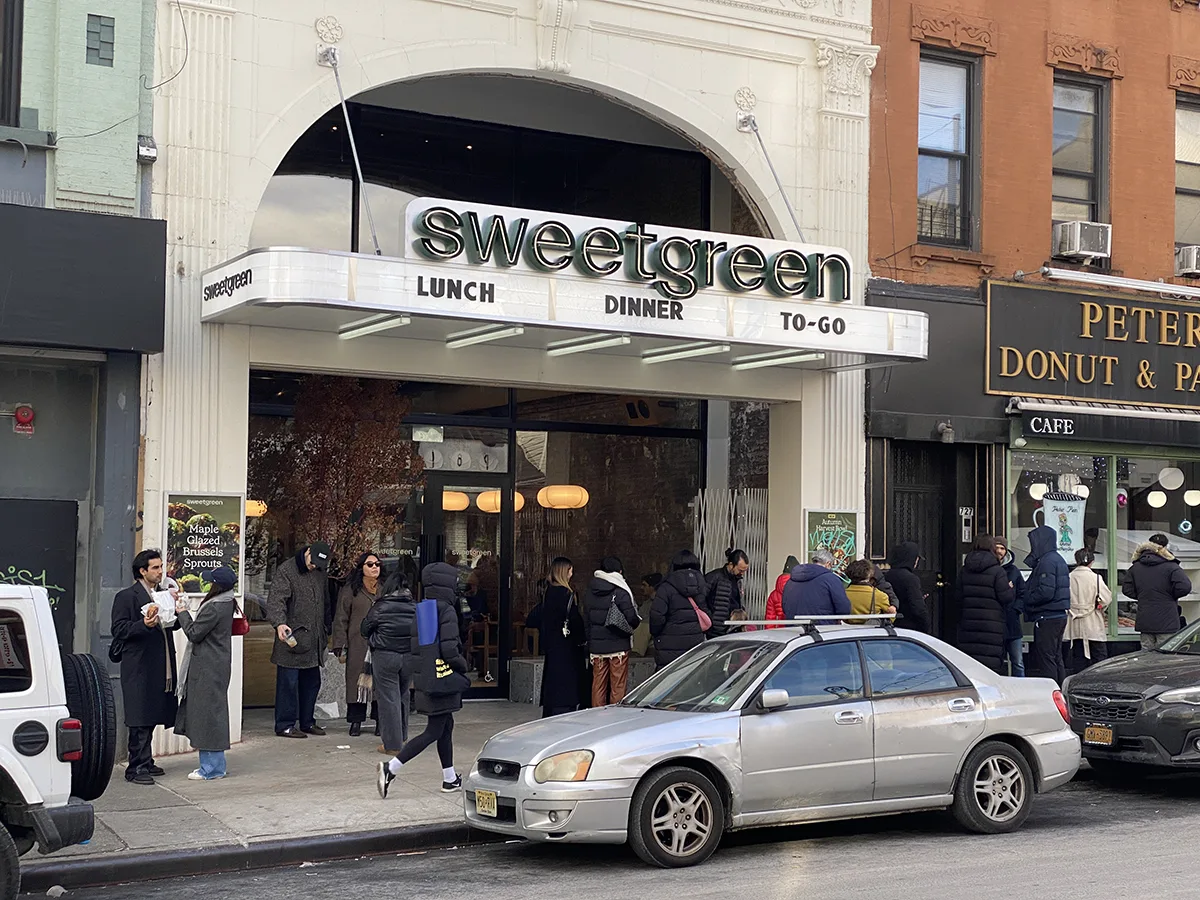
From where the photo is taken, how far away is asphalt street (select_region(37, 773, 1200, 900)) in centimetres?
828

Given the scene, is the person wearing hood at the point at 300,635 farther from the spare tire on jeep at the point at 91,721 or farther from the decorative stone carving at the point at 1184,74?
the decorative stone carving at the point at 1184,74

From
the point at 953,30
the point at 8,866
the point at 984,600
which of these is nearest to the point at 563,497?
the point at 984,600

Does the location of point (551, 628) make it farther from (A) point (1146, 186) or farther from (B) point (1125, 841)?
(A) point (1146, 186)

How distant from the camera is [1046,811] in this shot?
10.9 metres

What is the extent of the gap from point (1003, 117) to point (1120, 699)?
809 centimetres

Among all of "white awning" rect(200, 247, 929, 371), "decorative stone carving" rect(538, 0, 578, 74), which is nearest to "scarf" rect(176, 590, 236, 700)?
"white awning" rect(200, 247, 929, 371)

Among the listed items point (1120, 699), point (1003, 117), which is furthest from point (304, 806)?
point (1003, 117)

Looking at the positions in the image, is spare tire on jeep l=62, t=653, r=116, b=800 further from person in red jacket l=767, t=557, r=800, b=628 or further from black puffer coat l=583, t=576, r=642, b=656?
person in red jacket l=767, t=557, r=800, b=628

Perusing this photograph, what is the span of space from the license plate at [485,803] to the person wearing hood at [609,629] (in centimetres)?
451

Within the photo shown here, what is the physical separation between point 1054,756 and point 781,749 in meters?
2.13

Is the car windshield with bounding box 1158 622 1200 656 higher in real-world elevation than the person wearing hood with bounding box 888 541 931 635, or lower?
lower

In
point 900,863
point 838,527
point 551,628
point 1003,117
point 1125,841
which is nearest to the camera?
point 900,863

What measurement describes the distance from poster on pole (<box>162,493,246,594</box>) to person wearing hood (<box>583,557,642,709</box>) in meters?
3.32

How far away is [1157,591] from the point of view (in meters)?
16.0
